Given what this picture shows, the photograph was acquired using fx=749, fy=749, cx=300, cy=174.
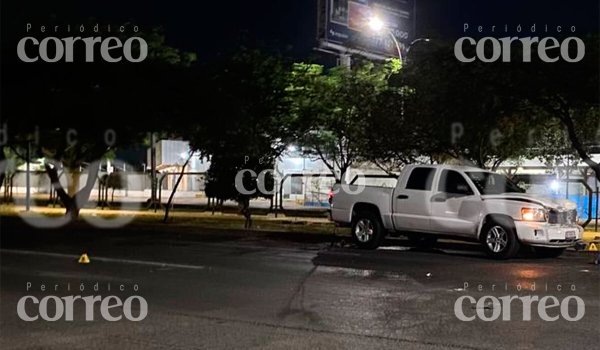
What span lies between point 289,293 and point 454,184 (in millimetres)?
6162

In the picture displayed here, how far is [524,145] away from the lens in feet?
69.9

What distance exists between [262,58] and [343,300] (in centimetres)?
1630

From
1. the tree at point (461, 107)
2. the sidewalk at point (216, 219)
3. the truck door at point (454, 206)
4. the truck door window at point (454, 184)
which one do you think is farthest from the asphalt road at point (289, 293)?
the sidewalk at point (216, 219)

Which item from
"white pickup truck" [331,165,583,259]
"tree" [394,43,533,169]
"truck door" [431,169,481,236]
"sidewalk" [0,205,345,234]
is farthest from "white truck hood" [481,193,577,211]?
"sidewalk" [0,205,345,234]

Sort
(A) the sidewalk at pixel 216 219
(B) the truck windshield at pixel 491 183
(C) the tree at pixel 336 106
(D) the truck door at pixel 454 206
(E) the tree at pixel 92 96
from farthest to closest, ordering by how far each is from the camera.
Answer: (C) the tree at pixel 336 106, (A) the sidewalk at pixel 216 219, (E) the tree at pixel 92 96, (B) the truck windshield at pixel 491 183, (D) the truck door at pixel 454 206

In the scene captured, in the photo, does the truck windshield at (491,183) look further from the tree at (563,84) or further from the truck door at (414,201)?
the tree at (563,84)

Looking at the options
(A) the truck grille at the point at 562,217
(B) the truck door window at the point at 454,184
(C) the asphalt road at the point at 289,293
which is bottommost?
(C) the asphalt road at the point at 289,293

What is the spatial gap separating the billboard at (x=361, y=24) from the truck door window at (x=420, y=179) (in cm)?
2500

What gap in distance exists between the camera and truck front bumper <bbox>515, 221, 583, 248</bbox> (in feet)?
45.8

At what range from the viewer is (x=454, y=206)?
15117 millimetres

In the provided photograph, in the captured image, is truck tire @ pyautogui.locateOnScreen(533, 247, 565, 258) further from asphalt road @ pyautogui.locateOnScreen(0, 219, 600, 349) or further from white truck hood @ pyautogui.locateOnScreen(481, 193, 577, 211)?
white truck hood @ pyautogui.locateOnScreen(481, 193, 577, 211)

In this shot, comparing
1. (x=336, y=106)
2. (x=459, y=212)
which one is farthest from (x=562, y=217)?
(x=336, y=106)

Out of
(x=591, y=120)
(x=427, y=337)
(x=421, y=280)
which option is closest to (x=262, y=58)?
(x=591, y=120)

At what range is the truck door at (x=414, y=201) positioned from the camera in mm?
15562
